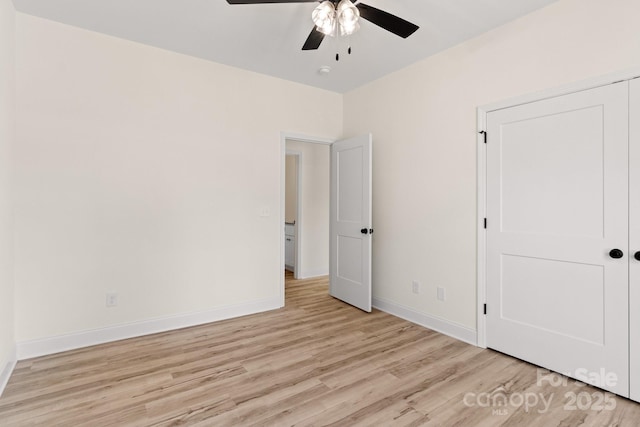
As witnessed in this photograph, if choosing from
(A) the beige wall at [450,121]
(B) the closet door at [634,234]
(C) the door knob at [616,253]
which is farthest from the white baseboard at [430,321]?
(C) the door knob at [616,253]

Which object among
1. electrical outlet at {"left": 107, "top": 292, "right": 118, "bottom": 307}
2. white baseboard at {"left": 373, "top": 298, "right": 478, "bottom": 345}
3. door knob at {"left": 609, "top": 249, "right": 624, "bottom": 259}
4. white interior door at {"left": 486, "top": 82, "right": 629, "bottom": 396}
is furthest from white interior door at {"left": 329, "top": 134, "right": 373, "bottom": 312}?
electrical outlet at {"left": 107, "top": 292, "right": 118, "bottom": 307}

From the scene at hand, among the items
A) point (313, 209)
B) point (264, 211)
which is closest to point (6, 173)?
point (264, 211)

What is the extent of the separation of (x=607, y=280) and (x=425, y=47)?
240 cm

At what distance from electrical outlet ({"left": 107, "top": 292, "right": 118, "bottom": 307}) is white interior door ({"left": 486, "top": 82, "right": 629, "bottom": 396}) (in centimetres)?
335

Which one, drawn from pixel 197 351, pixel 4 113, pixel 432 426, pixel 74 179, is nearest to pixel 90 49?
pixel 4 113

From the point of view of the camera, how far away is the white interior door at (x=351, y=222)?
3.69 meters

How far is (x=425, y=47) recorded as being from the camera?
3.01 meters

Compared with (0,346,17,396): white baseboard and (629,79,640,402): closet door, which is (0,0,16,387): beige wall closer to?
(0,346,17,396): white baseboard

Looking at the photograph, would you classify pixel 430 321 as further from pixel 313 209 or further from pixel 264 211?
pixel 313 209

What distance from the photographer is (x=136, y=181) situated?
2.99 m

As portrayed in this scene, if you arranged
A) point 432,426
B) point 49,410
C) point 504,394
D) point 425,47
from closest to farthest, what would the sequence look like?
point 432,426 < point 49,410 < point 504,394 < point 425,47

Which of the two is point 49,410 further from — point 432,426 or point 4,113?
point 432,426

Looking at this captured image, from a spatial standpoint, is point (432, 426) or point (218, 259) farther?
point (218, 259)

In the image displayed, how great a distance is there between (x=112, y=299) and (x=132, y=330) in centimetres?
35
